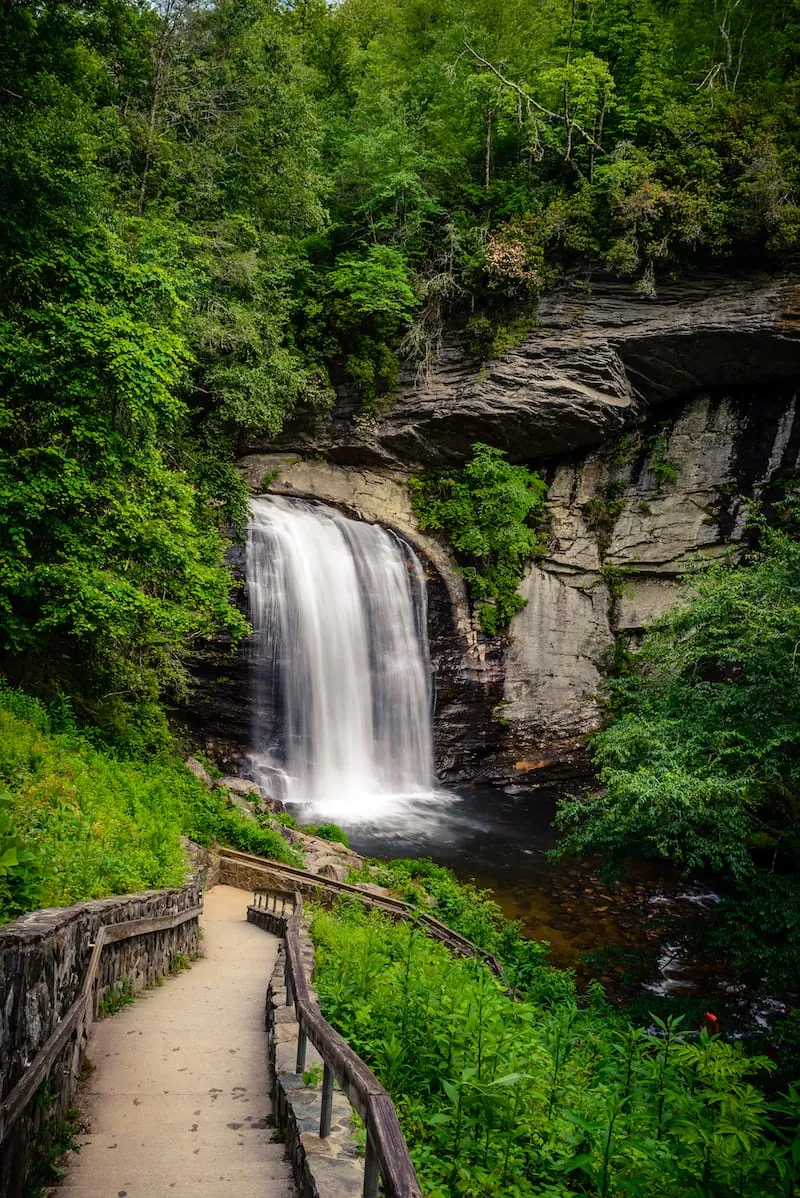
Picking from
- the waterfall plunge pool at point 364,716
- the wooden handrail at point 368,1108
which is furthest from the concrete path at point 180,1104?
the waterfall plunge pool at point 364,716

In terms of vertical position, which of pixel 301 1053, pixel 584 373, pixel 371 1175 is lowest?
pixel 301 1053

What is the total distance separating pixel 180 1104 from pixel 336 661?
15.6m

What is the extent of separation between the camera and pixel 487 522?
2305cm

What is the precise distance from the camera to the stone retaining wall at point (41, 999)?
9.85 ft

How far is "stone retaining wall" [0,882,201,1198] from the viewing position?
3.00m

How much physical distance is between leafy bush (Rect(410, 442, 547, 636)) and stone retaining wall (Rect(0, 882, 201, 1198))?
59.5 feet

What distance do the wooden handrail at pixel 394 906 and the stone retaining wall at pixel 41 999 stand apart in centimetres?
491

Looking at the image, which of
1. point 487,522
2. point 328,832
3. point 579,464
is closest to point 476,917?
point 328,832

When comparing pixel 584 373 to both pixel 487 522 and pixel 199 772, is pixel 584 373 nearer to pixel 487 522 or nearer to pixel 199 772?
pixel 487 522

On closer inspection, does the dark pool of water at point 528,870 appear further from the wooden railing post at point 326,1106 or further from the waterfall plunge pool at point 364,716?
the wooden railing post at point 326,1106

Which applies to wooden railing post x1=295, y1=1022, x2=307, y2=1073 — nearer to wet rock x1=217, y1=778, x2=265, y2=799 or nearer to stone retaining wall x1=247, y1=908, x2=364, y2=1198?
stone retaining wall x1=247, y1=908, x2=364, y2=1198

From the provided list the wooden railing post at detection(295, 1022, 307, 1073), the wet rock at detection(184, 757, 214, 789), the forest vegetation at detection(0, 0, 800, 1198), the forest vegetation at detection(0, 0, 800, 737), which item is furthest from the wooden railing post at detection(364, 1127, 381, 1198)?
the wet rock at detection(184, 757, 214, 789)

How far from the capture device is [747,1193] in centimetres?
246

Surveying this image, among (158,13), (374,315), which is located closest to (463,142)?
(374,315)
